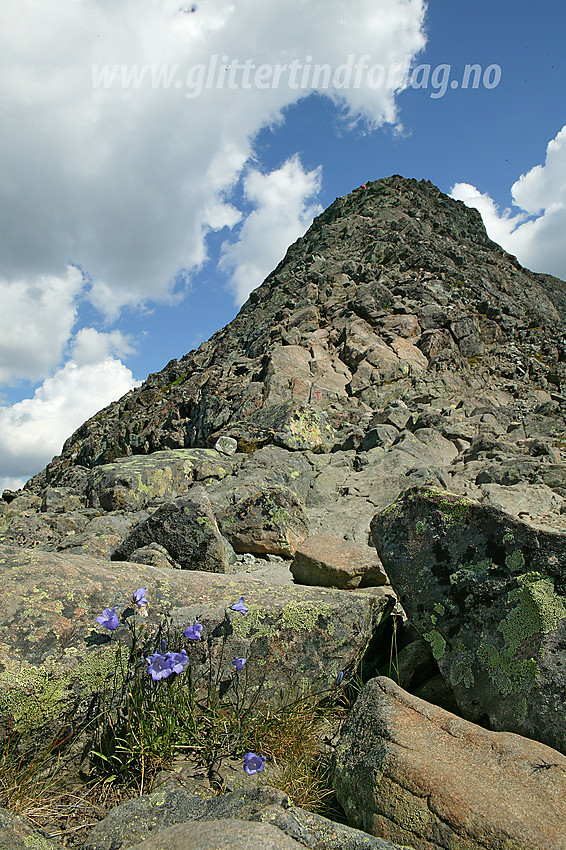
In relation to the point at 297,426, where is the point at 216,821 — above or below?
below

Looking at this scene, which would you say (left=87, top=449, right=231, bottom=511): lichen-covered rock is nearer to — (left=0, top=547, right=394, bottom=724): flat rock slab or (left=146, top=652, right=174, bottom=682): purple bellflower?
(left=0, top=547, right=394, bottom=724): flat rock slab

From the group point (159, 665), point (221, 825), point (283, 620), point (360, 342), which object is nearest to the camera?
point (221, 825)

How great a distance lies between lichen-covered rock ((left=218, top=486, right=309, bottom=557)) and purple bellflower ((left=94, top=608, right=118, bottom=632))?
20.1ft

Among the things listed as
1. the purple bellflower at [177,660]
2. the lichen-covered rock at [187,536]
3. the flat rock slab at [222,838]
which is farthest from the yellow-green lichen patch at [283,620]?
the lichen-covered rock at [187,536]

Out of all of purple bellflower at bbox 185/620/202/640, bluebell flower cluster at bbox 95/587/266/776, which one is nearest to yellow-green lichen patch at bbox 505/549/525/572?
bluebell flower cluster at bbox 95/587/266/776

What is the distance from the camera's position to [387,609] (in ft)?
17.0

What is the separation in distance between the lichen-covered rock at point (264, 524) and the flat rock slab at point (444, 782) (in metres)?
6.01

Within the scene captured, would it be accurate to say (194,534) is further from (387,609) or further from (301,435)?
(301,435)

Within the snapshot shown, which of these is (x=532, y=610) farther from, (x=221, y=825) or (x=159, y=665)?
(x=159, y=665)

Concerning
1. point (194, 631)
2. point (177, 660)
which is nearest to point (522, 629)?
point (194, 631)

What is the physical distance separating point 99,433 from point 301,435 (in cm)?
2498

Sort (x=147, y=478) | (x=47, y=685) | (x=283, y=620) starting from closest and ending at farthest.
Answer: (x=47, y=685) → (x=283, y=620) → (x=147, y=478)

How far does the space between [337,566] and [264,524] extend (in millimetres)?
3277

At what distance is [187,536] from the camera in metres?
6.75
